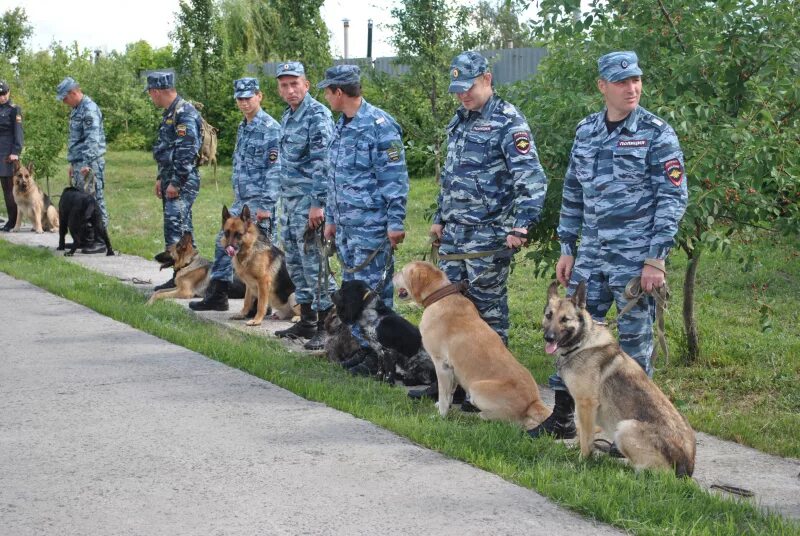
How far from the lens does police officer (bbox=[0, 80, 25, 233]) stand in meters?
17.0

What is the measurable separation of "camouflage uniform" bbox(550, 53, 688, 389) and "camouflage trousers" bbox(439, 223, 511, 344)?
887 millimetres

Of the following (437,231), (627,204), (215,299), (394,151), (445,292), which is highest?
(394,151)

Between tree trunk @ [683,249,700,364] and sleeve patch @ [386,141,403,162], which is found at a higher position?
sleeve patch @ [386,141,403,162]

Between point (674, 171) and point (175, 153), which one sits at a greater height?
point (674, 171)

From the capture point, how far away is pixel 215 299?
34.4 ft

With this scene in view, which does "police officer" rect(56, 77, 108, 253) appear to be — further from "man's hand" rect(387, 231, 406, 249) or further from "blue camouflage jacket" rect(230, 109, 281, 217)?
"man's hand" rect(387, 231, 406, 249)

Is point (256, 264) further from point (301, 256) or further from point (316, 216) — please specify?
point (316, 216)

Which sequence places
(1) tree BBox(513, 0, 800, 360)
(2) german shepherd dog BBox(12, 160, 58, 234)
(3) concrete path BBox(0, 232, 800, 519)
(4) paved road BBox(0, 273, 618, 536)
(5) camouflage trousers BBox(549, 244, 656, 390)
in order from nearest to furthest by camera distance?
1. (4) paved road BBox(0, 273, 618, 536)
2. (3) concrete path BBox(0, 232, 800, 519)
3. (5) camouflage trousers BBox(549, 244, 656, 390)
4. (1) tree BBox(513, 0, 800, 360)
5. (2) german shepherd dog BBox(12, 160, 58, 234)

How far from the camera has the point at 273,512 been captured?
456cm

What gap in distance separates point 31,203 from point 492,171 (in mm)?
12770

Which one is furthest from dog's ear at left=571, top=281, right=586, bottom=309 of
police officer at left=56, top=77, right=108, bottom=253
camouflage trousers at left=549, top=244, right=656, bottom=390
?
police officer at left=56, top=77, right=108, bottom=253

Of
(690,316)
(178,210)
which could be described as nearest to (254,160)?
(178,210)

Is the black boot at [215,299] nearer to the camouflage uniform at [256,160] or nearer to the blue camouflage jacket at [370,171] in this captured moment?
the camouflage uniform at [256,160]

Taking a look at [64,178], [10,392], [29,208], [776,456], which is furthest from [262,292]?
[64,178]
